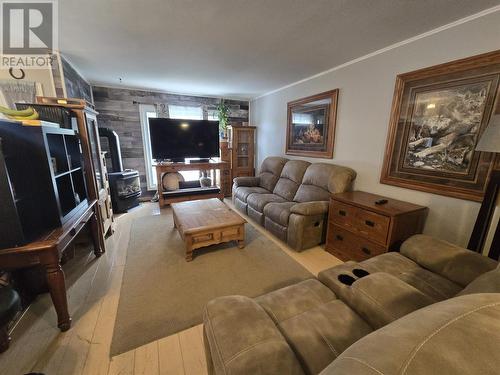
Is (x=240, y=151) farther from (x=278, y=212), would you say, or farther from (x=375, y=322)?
(x=375, y=322)

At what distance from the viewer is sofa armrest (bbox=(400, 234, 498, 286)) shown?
1301mm

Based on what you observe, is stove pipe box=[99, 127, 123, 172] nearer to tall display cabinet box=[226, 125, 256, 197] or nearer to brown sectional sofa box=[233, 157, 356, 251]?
tall display cabinet box=[226, 125, 256, 197]

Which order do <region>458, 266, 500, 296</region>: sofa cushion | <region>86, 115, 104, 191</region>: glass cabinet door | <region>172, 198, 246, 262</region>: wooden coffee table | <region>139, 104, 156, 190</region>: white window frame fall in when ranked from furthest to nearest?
<region>139, 104, 156, 190</region>: white window frame
<region>86, 115, 104, 191</region>: glass cabinet door
<region>172, 198, 246, 262</region>: wooden coffee table
<region>458, 266, 500, 296</region>: sofa cushion

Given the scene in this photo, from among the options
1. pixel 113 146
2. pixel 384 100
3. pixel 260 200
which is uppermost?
pixel 384 100

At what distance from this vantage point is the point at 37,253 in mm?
1293

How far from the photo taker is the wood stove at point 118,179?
3631 millimetres

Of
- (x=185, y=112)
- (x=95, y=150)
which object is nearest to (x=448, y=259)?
(x=95, y=150)

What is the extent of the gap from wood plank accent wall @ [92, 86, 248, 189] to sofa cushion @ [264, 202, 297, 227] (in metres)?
3.14

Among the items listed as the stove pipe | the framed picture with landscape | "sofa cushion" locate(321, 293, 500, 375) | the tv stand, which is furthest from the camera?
the tv stand

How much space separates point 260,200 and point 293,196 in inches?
21.6

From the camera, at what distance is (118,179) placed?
144 inches

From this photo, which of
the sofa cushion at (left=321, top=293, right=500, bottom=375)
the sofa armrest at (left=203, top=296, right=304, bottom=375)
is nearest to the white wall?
the sofa cushion at (left=321, top=293, right=500, bottom=375)

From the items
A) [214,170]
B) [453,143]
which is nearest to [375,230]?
[453,143]

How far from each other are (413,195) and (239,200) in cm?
257
